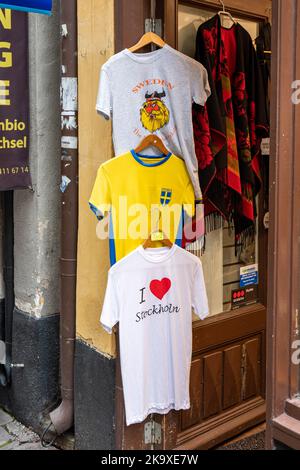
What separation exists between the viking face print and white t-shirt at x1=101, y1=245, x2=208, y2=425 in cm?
67

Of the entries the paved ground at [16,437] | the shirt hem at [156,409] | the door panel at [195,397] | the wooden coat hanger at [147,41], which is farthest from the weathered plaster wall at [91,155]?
the paved ground at [16,437]

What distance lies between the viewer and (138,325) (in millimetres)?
3150

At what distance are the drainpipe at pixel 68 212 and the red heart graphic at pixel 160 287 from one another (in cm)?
87

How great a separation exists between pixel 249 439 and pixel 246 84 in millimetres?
2462

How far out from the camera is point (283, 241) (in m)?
2.31

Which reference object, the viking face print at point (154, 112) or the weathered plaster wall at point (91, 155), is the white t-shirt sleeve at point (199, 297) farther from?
the viking face print at point (154, 112)

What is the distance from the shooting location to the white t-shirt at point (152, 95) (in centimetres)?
304

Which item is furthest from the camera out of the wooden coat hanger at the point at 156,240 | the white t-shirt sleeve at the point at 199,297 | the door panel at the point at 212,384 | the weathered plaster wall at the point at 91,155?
the door panel at the point at 212,384

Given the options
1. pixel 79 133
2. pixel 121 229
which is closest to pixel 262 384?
pixel 121 229

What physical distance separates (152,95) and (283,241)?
1211 millimetres

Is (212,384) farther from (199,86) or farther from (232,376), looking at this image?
(199,86)

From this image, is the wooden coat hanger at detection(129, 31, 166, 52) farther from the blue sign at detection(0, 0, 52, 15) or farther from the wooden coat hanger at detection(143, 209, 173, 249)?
the wooden coat hanger at detection(143, 209, 173, 249)
